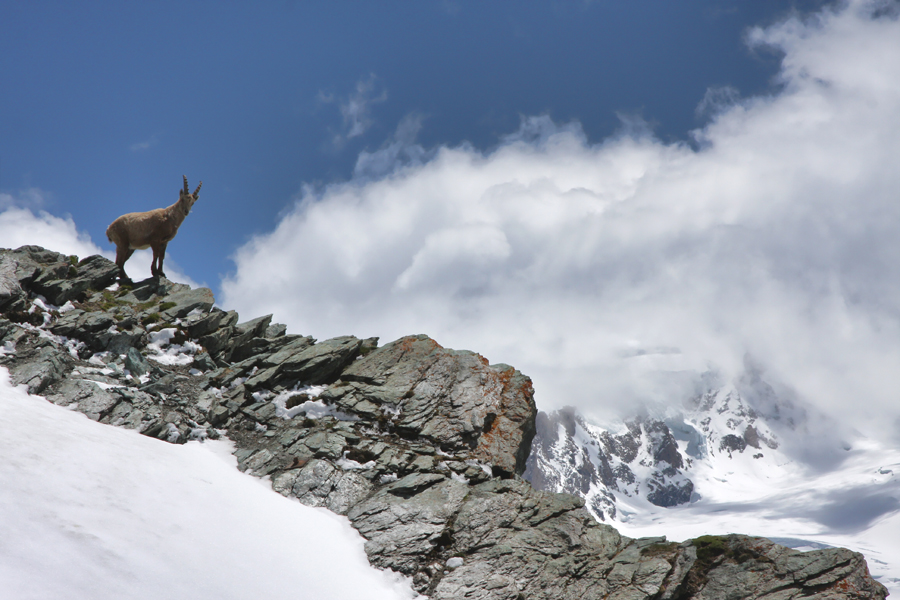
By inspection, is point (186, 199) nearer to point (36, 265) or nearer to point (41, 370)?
point (36, 265)

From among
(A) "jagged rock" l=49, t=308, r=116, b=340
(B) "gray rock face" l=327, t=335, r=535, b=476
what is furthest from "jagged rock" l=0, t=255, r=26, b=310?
(B) "gray rock face" l=327, t=335, r=535, b=476

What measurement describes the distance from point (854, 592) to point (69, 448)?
20504 millimetres

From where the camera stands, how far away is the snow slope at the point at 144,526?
28.8 feet

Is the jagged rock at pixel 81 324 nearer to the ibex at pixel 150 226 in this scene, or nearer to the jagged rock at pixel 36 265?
the jagged rock at pixel 36 265

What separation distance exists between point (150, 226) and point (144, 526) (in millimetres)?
19684

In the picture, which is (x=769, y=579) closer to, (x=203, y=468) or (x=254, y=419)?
(x=203, y=468)

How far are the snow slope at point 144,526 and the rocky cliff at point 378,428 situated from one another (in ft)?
3.51

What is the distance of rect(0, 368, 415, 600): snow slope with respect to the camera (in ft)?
28.8

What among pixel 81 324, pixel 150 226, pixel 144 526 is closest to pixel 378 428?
pixel 144 526

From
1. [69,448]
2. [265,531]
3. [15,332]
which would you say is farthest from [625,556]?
[15,332]

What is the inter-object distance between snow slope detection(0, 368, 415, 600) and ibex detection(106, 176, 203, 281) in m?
11.9

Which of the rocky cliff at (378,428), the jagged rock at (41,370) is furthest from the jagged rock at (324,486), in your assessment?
the jagged rock at (41,370)

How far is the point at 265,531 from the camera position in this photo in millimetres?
13016

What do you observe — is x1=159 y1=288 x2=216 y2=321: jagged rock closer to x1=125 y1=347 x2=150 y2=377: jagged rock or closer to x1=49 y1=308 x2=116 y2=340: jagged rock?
x1=49 y1=308 x2=116 y2=340: jagged rock
